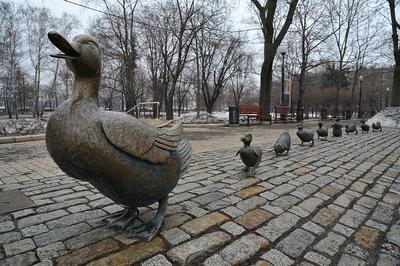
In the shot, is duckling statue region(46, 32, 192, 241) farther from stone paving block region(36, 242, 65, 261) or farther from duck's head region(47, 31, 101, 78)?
stone paving block region(36, 242, 65, 261)

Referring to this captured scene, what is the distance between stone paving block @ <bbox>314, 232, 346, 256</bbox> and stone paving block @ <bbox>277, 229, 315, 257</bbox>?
88mm

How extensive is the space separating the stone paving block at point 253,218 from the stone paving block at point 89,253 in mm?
1246

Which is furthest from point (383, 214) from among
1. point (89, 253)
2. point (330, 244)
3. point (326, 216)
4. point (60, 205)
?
point (60, 205)

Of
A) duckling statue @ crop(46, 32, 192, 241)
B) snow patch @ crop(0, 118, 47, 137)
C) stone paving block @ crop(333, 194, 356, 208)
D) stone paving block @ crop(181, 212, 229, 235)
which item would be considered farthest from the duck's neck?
snow patch @ crop(0, 118, 47, 137)

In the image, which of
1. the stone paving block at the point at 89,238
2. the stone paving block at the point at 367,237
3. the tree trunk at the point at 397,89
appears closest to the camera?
the stone paving block at the point at 89,238

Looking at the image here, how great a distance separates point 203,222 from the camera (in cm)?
279

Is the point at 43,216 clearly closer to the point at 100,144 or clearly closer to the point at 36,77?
the point at 100,144

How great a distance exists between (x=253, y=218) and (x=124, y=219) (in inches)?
53.0

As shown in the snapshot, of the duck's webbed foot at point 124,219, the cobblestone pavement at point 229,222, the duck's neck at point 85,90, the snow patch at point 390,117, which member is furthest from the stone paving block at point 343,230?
the snow patch at point 390,117

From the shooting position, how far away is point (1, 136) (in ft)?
29.8

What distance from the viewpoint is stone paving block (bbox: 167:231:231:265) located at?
2160mm

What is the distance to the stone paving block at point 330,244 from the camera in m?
2.40

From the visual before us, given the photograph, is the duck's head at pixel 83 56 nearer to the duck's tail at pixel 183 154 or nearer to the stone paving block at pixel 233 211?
the duck's tail at pixel 183 154

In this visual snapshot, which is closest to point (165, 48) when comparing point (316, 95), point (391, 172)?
point (391, 172)
